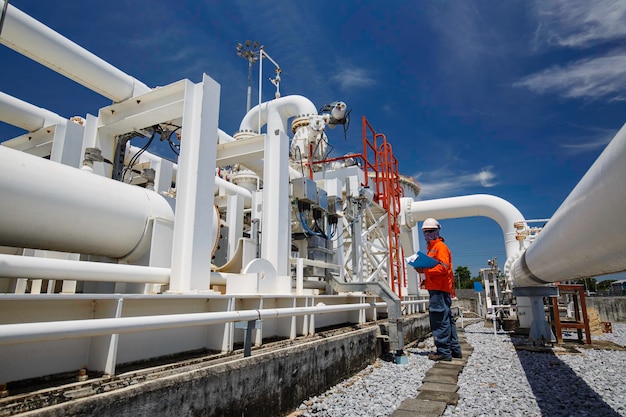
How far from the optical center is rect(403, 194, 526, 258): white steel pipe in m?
10.2

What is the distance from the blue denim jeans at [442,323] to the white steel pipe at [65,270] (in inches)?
147

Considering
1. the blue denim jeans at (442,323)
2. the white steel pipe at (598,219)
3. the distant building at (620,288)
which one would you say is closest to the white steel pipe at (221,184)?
the blue denim jeans at (442,323)

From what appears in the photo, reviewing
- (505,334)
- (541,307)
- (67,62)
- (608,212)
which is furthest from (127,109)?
(505,334)

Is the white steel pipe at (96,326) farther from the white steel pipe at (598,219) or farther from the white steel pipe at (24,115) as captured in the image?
the white steel pipe at (24,115)

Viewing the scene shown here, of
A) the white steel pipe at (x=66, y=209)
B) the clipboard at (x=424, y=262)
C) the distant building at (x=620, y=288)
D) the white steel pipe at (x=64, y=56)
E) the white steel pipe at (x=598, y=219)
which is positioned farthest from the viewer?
the distant building at (x=620, y=288)

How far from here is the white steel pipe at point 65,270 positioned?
2234mm

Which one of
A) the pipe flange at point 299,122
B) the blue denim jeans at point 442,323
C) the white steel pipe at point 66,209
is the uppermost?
the pipe flange at point 299,122

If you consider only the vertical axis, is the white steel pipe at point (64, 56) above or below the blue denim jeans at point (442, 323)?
above

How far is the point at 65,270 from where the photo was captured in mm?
2486

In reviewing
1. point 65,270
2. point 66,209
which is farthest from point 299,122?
point 65,270

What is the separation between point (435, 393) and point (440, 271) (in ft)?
6.37

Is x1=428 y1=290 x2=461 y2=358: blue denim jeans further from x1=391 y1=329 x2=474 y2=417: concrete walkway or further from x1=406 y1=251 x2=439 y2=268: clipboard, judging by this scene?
x1=406 y1=251 x2=439 y2=268: clipboard

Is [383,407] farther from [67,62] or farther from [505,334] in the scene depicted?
[505,334]

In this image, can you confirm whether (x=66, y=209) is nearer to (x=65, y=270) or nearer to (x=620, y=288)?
(x=65, y=270)
